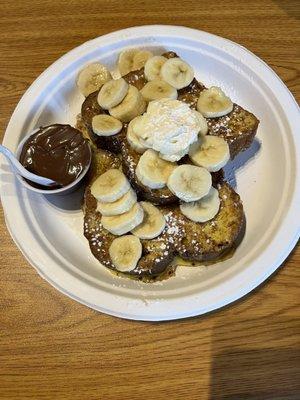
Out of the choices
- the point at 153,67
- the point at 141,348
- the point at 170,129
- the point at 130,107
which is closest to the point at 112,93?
the point at 130,107

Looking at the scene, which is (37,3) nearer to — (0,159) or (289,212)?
(0,159)

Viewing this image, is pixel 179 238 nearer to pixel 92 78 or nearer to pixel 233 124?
pixel 233 124

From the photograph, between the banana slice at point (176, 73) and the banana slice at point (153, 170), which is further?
the banana slice at point (176, 73)

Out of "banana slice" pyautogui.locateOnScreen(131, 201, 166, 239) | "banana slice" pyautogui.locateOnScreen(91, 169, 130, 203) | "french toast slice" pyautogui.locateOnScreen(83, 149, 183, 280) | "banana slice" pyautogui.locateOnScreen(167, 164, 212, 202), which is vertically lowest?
"french toast slice" pyautogui.locateOnScreen(83, 149, 183, 280)

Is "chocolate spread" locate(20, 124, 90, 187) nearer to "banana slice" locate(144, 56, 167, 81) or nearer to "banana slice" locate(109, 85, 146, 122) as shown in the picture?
"banana slice" locate(109, 85, 146, 122)

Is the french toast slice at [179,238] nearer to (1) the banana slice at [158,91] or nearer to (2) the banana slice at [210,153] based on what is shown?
(2) the banana slice at [210,153]

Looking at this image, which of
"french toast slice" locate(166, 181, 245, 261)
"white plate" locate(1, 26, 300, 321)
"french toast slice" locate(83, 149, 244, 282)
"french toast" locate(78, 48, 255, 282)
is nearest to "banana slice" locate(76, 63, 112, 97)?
"white plate" locate(1, 26, 300, 321)

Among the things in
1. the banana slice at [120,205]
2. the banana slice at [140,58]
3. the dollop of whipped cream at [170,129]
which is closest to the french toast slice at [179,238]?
the banana slice at [120,205]
